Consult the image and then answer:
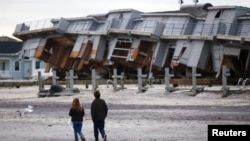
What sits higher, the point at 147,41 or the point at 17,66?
the point at 147,41

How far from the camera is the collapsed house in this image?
58.9 meters

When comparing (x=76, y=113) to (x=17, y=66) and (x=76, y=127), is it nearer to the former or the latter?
(x=76, y=127)

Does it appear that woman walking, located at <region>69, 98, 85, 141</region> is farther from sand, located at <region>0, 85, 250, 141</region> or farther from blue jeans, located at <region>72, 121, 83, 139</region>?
sand, located at <region>0, 85, 250, 141</region>

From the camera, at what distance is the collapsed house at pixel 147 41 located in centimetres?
5891

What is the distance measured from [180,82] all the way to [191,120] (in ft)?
101

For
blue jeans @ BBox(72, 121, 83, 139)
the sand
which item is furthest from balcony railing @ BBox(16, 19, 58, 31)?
blue jeans @ BBox(72, 121, 83, 139)

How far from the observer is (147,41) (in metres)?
69.1

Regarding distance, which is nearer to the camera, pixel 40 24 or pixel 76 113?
pixel 76 113

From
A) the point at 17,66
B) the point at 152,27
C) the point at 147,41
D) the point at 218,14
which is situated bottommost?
the point at 17,66

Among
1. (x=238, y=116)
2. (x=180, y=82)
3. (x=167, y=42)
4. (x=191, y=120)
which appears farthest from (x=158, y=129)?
(x=167, y=42)

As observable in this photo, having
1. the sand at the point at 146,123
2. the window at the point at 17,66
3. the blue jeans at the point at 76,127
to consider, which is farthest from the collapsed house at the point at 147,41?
the blue jeans at the point at 76,127

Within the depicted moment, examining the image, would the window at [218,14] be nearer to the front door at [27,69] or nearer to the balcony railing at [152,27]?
the balcony railing at [152,27]

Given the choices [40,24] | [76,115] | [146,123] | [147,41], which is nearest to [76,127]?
[76,115]

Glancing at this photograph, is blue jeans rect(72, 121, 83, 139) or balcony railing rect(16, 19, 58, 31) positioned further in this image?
balcony railing rect(16, 19, 58, 31)
